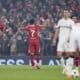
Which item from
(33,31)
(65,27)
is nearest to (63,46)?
(65,27)

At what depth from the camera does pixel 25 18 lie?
23.5m

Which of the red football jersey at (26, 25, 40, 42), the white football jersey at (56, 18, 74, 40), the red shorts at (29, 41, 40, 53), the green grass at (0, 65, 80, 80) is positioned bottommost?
the green grass at (0, 65, 80, 80)

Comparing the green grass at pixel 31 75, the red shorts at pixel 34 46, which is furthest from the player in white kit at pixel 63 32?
the red shorts at pixel 34 46

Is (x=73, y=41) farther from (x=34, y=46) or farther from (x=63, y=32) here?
(x=34, y=46)

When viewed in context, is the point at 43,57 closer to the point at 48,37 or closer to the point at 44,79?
the point at 48,37

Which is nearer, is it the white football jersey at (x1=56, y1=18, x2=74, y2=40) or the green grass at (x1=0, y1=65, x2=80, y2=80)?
the green grass at (x1=0, y1=65, x2=80, y2=80)

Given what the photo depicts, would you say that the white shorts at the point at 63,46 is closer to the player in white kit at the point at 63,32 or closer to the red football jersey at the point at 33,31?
the player in white kit at the point at 63,32

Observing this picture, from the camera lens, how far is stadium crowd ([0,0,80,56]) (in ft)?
64.6

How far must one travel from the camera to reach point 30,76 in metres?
14.1

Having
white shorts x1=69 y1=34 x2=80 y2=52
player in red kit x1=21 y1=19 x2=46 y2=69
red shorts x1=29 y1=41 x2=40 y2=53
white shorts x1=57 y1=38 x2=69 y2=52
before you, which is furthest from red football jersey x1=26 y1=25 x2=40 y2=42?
white shorts x1=69 y1=34 x2=80 y2=52

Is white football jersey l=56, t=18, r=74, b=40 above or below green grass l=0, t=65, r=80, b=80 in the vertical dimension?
above

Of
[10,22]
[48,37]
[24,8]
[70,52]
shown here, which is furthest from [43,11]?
[70,52]

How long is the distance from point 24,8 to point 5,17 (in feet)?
6.14

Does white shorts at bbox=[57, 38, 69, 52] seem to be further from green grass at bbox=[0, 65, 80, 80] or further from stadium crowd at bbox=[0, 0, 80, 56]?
stadium crowd at bbox=[0, 0, 80, 56]
